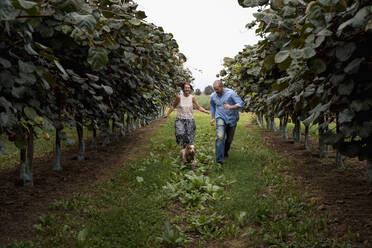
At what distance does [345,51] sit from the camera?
2.35 meters

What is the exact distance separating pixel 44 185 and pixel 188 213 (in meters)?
2.98

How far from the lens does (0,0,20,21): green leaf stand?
1.71 metres

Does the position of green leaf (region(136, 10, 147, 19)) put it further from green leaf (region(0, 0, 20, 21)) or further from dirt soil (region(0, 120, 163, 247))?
dirt soil (region(0, 120, 163, 247))

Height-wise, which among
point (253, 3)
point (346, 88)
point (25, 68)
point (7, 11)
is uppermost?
point (253, 3)

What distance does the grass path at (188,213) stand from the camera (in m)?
3.78

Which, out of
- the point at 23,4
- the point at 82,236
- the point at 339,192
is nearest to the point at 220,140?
the point at 339,192

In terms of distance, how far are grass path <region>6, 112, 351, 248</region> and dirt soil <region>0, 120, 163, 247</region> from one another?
0.83ft

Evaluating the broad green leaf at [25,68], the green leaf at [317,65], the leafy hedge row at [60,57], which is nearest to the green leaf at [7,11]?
the leafy hedge row at [60,57]

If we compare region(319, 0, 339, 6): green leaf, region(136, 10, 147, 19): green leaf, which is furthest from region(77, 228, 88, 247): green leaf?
region(319, 0, 339, 6): green leaf

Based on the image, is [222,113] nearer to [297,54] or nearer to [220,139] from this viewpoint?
[220,139]

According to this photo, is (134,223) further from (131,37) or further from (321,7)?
(321,7)

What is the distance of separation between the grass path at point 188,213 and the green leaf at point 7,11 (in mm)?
2735

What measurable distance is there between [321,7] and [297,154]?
7.35 metres

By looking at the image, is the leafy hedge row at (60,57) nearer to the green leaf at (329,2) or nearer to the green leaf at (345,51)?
the green leaf at (329,2)
